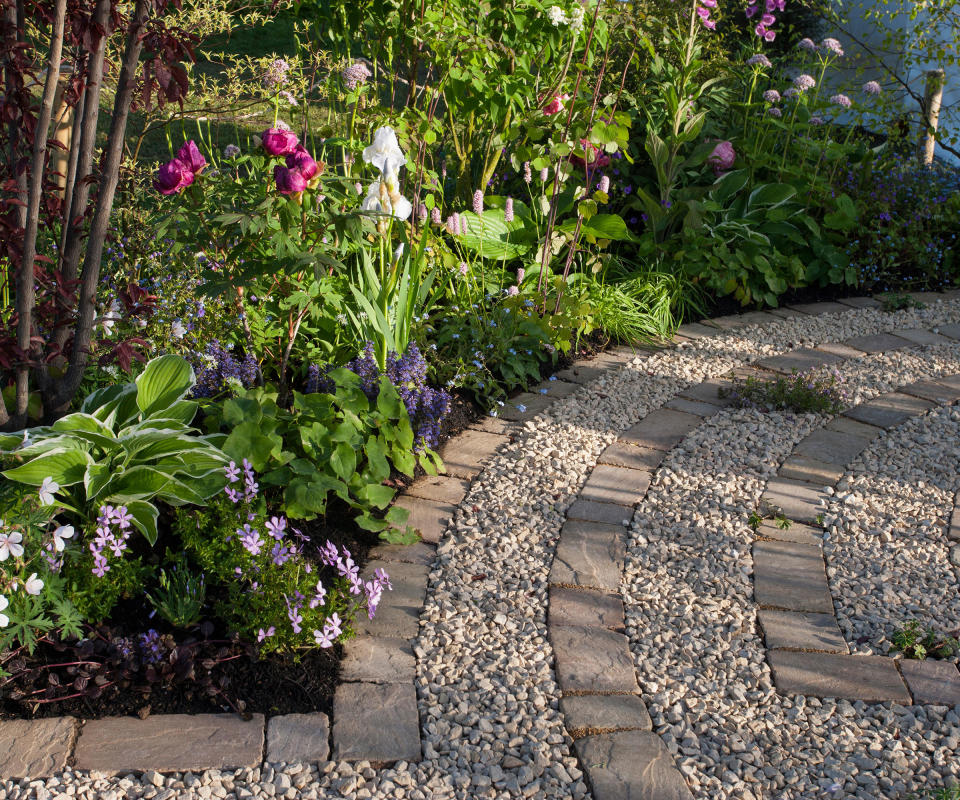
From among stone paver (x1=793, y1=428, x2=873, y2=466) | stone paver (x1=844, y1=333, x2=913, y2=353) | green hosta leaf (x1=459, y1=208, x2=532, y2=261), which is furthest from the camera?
stone paver (x1=844, y1=333, x2=913, y2=353)

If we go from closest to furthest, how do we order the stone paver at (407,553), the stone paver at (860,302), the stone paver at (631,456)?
the stone paver at (407,553) < the stone paver at (631,456) < the stone paver at (860,302)

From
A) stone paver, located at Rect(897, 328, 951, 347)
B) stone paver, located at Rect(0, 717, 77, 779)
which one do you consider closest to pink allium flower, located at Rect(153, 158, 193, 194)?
stone paver, located at Rect(0, 717, 77, 779)

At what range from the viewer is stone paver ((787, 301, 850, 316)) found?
15.2 feet

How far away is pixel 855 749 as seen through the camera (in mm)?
1919

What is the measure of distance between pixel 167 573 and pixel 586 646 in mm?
1087

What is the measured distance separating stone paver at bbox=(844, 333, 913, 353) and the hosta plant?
10.2 feet

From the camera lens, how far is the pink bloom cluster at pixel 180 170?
243cm

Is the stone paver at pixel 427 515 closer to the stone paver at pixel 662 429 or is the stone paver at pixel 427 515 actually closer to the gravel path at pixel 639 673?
the gravel path at pixel 639 673

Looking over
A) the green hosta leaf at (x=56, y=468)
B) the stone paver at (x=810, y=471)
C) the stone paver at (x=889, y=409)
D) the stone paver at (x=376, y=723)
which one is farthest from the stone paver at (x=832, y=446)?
the green hosta leaf at (x=56, y=468)

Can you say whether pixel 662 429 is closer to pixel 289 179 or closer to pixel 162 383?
pixel 289 179

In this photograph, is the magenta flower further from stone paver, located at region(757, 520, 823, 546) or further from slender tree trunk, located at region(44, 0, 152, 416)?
stone paver, located at region(757, 520, 823, 546)

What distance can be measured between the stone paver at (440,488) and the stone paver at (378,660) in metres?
0.67

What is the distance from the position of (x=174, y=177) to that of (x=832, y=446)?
241 cm

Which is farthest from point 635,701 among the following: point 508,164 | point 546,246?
point 508,164
